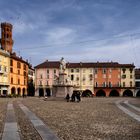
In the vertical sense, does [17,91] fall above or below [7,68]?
below

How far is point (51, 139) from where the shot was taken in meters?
11.5

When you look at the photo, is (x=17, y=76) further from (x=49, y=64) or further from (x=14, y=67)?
(x=49, y=64)

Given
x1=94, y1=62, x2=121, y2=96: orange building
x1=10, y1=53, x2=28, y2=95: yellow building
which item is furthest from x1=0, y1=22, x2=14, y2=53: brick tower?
x1=94, y1=62, x2=121, y2=96: orange building

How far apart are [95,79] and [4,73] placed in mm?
35087

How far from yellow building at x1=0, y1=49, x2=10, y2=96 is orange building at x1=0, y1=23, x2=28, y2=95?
231 cm

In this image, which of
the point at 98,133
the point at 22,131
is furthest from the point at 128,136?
the point at 22,131

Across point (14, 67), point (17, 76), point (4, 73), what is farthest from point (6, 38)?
point (4, 73)

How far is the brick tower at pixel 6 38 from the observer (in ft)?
348

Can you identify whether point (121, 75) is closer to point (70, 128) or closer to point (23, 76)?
point (23, 76)

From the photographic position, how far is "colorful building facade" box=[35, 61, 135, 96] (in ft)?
369

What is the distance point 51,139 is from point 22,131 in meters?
2.46

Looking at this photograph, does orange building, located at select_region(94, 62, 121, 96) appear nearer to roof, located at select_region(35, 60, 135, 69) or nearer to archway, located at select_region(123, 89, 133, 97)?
roof, located at select_region(35, 60, 135, 69)

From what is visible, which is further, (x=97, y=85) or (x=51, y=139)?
(x=97, y=85)

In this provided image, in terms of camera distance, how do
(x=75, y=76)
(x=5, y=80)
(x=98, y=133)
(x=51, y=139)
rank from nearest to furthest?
(x=51, y=139) < (x=98, y=133) < (x=5, y=80) < (x=75, y=76)
